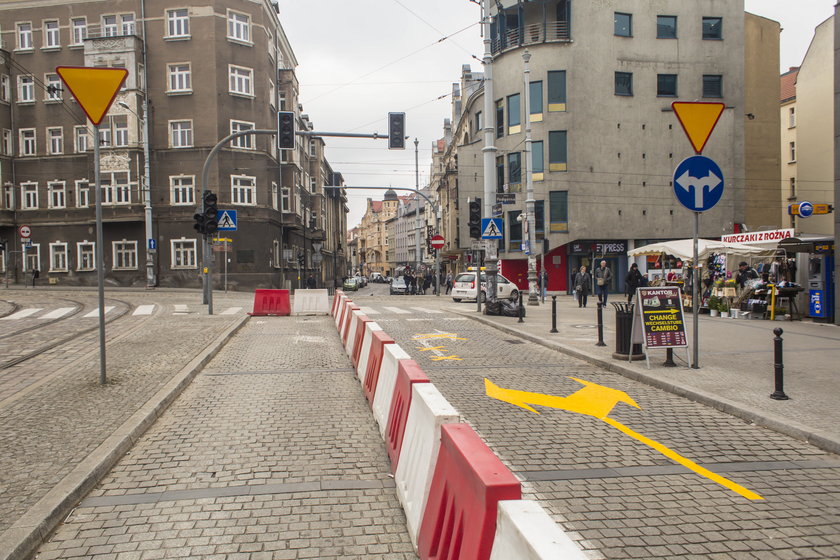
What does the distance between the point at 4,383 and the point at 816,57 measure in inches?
1760

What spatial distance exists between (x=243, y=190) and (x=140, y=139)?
6.96m

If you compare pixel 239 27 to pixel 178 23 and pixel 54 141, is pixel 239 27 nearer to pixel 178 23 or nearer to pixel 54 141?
pixel 178 23

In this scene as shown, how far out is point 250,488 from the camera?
444cm

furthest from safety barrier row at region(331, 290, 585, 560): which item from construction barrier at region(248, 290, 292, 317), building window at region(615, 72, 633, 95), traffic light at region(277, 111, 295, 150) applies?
building window at region(615, 72, 633, 95)

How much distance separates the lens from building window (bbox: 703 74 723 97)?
3962 cm

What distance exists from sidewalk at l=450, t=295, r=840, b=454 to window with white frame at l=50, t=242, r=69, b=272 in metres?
34.2

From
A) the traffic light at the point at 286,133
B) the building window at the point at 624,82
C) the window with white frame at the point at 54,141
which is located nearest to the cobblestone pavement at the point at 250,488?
the traffic light at the point at 286,133

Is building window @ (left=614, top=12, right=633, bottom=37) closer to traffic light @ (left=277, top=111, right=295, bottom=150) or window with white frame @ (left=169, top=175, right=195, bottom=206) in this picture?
traffic light @ (left=277, top=111, right=295, bottom=150)

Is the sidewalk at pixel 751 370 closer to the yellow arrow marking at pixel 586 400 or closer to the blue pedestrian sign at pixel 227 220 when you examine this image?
the yellow arrow marking at pixel 586 400

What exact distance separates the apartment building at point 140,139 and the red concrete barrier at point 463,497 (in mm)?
36774

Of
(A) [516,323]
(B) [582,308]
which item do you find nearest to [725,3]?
(B) [582,308]

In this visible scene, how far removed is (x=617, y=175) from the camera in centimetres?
3853

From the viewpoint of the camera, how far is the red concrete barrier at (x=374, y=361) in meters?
6.62

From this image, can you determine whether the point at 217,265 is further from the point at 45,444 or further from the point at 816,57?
the point at 816,57
